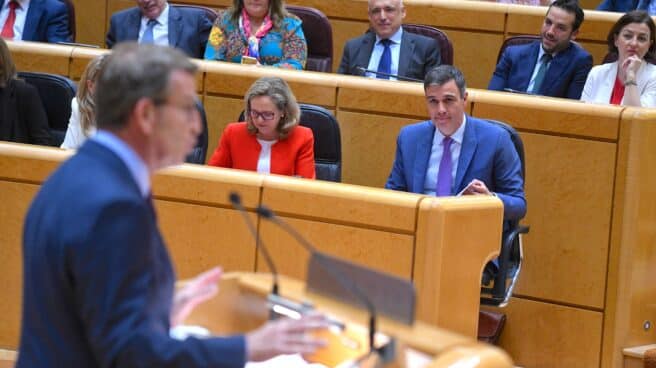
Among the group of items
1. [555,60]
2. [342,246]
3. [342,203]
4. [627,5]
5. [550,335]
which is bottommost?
[550,335]

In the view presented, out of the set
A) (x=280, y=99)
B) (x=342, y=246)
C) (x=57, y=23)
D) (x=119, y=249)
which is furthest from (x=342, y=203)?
(x=57, y=23)

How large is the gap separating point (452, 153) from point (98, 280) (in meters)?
2.41

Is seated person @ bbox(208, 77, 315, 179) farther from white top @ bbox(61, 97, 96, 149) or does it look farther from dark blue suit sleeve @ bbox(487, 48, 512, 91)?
dark blue suit sleeve @ bbox(487, 48, 512, 91)

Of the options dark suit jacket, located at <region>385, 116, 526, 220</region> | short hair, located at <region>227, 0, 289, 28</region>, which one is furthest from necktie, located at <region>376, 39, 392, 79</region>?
dark suit jacket, located at <region>385, 116, 526, 220</region>

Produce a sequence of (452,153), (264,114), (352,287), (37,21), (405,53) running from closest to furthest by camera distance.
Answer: (352,287) < (452,153) < (264,114) < (405,53) < (37,21)

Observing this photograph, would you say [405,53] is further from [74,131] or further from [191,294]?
[191,294]

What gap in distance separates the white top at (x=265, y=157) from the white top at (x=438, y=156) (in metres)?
0.52

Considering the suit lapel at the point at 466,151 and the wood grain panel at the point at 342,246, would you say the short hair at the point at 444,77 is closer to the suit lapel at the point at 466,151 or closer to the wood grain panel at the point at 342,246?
the suit lapel at the point at 466,151

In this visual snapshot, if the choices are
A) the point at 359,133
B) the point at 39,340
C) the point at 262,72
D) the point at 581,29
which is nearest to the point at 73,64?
the point at 262,72

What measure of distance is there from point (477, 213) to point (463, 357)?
140 cm

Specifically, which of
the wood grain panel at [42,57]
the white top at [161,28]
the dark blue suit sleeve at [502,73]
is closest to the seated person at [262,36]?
the white top at [161,28]

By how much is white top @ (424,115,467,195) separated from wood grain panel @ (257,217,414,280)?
2.38ft

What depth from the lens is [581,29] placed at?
5.20 meters

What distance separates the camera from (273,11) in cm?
471
